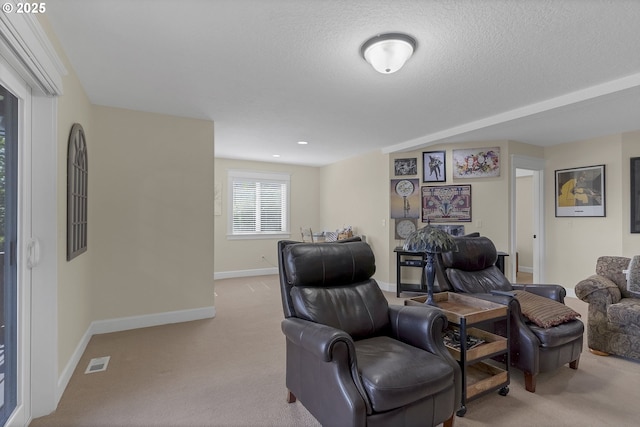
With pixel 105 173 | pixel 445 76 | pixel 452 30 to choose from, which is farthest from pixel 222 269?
pixel 452 30

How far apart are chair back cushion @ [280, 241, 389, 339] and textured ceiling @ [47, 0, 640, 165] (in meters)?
1.40

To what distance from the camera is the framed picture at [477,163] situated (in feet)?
15.9

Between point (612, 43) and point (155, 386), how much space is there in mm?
3935

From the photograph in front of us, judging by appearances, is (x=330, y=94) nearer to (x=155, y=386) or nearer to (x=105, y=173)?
(x=105, y=173)

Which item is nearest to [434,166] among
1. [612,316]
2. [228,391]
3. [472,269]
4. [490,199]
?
[490,199]

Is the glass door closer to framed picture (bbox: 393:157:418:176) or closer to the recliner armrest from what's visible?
the recliner armrest

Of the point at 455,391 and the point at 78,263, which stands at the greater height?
the point at 78,263

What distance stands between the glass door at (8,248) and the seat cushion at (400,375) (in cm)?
190

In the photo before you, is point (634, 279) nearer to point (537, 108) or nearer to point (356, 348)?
point (537, 108)

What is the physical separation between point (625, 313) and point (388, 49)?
2861 millimetres

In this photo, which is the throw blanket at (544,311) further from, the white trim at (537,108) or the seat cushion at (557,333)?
the white trim at (537,108)

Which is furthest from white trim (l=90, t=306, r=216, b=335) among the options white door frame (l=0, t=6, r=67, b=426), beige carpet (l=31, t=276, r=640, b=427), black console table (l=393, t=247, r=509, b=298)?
black console table (l=393, t=247, r=509, b=298)

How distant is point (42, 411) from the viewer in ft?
6.68

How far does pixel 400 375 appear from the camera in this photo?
158 centimetres
